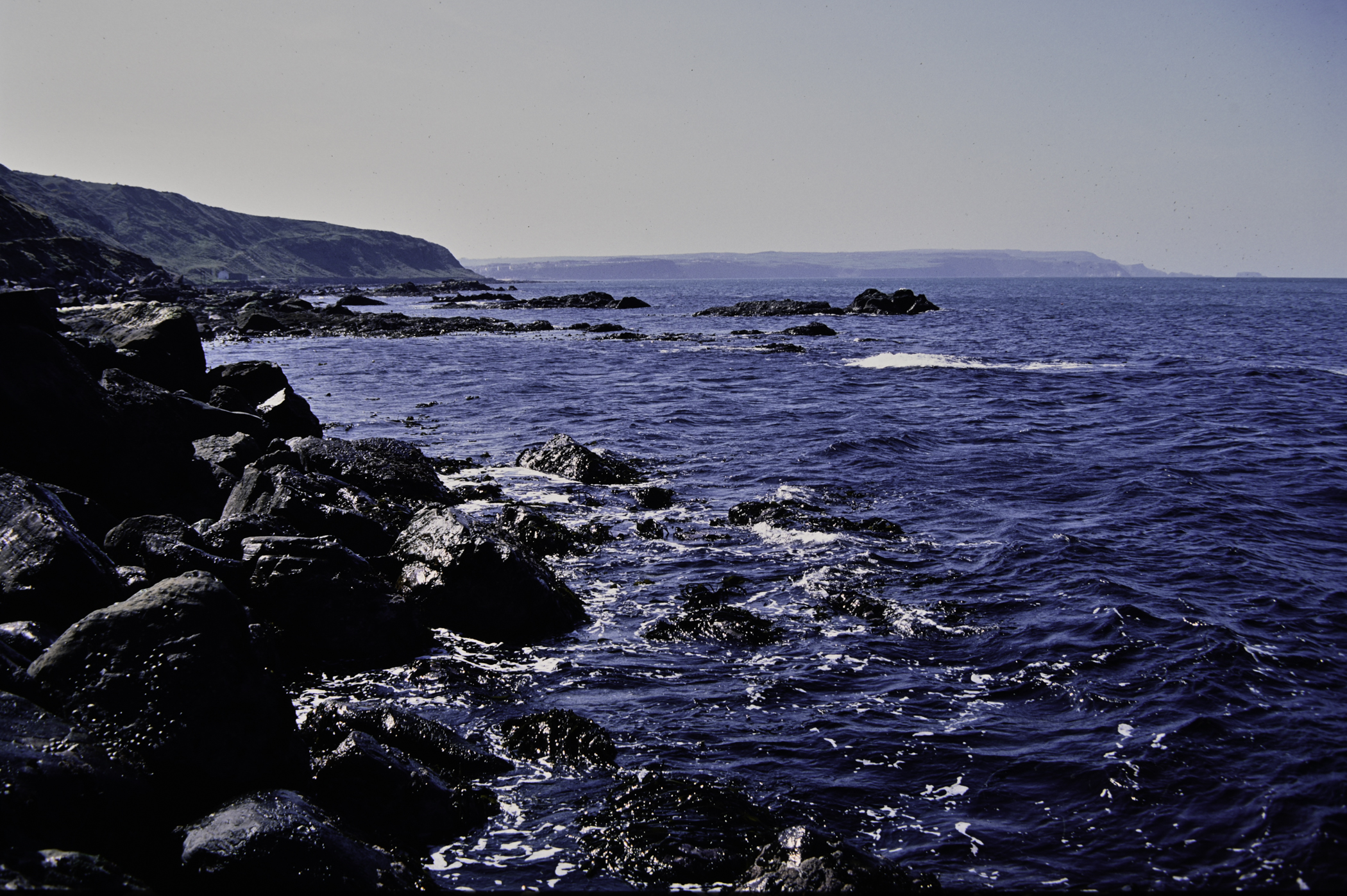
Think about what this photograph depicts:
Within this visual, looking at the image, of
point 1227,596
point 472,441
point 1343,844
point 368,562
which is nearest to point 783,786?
point 1343,844

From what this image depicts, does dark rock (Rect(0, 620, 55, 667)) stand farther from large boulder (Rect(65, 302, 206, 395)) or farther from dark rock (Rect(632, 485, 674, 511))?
large boulder (Rect(65, 302, 206, 395))

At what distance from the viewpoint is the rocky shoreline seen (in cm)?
600

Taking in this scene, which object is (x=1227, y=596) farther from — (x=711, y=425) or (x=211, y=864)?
(x=711, y=425)

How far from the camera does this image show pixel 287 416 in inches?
838

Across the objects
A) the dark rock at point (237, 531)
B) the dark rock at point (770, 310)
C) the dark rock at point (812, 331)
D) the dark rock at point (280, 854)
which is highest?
the dark rock at point (770, 310)

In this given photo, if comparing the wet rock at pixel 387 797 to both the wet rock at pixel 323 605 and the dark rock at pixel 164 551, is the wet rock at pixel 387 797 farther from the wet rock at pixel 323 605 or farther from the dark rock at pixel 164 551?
the dark rock at pixel 164 551

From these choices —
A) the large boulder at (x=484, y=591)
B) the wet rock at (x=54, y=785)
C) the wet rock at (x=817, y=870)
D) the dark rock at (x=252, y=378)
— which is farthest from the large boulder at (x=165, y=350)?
the wet rock at (x=817, y=870)

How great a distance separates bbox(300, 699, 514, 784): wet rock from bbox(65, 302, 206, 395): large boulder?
15007 millimetres

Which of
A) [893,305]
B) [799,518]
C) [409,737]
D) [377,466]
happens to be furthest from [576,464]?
[893,305]

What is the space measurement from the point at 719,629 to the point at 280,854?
7.00 m

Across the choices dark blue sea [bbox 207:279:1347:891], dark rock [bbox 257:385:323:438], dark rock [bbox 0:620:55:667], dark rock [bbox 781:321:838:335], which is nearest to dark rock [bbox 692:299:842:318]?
dark rock [bbox 781:321:838:335]

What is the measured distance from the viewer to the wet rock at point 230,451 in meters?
15.9

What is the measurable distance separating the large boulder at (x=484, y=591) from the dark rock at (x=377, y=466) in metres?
5.12

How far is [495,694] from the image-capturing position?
10.1m
